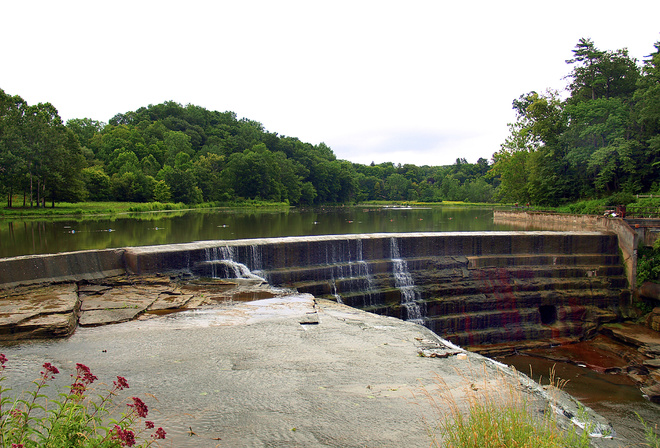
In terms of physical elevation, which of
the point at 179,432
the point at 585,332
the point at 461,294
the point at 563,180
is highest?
the point at 563,180

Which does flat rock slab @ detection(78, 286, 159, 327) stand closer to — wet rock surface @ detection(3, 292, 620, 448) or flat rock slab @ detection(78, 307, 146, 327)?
flat rock slab @ detection(78, 307, 146, 327)

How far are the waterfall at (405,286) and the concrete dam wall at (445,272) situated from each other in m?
0.04

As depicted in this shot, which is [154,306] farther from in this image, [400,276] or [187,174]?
[187,174]

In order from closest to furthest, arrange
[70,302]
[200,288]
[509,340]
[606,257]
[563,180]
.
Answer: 1. [70,302]
2. [200,288]
3. [509,340]
4. [606,257]
5. [563,180]

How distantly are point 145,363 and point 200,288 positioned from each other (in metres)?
5.05

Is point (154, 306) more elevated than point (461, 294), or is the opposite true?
point (154, 306)

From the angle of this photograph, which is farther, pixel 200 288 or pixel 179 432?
pixel 200 288

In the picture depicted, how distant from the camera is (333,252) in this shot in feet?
52.7

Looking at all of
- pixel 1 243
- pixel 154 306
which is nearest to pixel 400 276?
pixel 154 306

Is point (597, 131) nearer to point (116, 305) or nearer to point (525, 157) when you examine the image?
point (525, 157)

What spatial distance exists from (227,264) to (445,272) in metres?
8.23

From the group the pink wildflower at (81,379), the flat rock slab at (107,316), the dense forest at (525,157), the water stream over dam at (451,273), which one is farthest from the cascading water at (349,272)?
the dense forest at (525,157)

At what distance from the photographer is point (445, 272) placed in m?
16.9

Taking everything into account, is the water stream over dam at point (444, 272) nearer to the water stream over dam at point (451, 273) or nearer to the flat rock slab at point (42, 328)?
the water stream over dam at point (451, 273)
